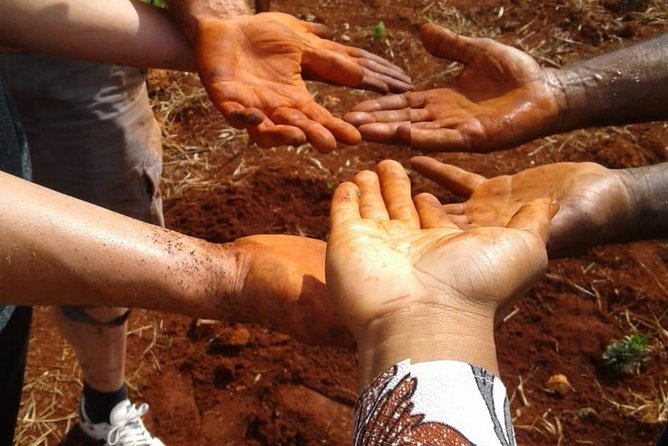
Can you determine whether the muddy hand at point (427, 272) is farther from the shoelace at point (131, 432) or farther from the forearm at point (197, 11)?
the shoelace at point (131, 432)

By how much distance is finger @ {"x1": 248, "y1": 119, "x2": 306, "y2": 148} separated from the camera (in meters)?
1.75

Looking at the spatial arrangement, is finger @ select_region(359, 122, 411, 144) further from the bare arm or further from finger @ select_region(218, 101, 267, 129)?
the bare arm

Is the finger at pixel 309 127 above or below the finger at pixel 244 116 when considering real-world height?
below

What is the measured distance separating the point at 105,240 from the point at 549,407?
1995mm

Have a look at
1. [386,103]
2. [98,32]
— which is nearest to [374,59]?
[386,103]

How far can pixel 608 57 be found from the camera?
108 inches

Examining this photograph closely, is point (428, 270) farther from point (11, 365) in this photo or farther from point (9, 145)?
point (11, 365)

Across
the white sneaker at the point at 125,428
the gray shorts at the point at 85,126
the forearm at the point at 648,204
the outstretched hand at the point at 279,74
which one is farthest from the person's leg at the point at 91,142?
the forearm at the point at 648,204

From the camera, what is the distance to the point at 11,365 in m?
2.00

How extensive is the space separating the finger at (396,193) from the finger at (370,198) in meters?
0.02

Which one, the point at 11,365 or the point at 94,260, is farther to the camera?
the point at 11,365

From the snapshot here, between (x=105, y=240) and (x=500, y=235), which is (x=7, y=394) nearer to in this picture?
(x=105, y=240)

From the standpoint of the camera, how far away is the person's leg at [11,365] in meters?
1.95

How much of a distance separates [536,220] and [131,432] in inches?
70.8
